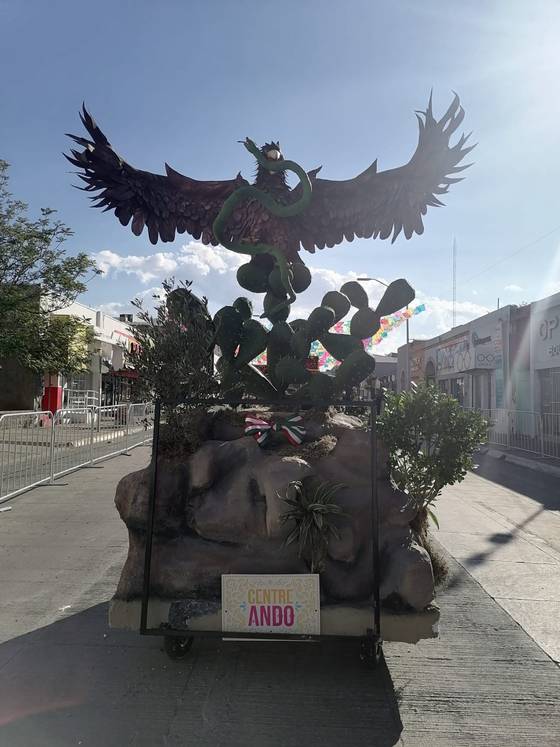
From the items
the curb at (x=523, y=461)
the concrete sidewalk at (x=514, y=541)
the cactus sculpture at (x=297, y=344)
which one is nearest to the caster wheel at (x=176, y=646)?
the cactus sculpture at (x=297, y=344)

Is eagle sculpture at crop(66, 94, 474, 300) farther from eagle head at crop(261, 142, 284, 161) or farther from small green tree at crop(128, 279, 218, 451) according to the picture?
small green tree at crop(128, 279, 218, 451)

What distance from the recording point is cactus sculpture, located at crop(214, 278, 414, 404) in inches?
177

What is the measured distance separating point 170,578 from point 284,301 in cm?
256

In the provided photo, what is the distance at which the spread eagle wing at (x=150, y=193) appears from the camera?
4.92 metres

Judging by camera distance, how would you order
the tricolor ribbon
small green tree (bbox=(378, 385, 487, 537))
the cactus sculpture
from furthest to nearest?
the cactus sculpture < small green tree (bbox=(378, 385, 487, 537)) < the tricolor ribbon

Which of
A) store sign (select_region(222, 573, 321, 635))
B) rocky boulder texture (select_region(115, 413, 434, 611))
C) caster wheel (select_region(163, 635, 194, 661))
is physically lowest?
caster wheel (select_region(163, 635, 194, 661))

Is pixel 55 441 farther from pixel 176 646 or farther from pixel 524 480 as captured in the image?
pixel 524 480

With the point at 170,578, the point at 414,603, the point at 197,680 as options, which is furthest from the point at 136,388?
the point at 414,603

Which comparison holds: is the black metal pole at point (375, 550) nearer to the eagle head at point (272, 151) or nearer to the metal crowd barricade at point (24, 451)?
the eagle head at point (272, 151)

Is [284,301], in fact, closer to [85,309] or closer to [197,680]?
[197,680]

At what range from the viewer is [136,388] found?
424cm

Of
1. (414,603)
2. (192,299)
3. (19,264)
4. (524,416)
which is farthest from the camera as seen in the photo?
(524,416)

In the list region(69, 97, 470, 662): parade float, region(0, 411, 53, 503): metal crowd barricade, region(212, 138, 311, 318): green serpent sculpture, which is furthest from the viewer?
region(0, 411, 53, 503): metal crowd barricade

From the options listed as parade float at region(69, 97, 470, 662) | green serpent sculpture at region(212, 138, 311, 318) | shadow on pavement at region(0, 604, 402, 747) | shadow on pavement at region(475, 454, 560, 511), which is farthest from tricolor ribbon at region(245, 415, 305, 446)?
shadow on pavement at region(475, 454, 560, 511)
